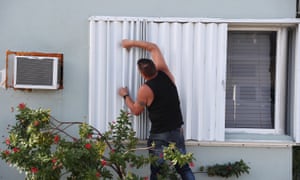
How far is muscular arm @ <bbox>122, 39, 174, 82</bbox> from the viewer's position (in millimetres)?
4543

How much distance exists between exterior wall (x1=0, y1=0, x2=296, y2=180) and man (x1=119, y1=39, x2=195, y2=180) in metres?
0.50

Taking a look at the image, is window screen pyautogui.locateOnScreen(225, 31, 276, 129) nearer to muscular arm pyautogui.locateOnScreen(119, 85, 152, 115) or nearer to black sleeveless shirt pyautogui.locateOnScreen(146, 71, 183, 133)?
black sleeveless shirt pyautogui.locateOnScreen(146, 71, 183, 133)

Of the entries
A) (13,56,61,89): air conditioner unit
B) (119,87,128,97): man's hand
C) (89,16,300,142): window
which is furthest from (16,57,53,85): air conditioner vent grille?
(119,87,128,97): man's hand

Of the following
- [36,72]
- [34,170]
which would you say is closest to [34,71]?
[36,72]

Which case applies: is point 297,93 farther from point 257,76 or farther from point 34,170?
point 34,170

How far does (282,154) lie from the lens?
4832 millimetres

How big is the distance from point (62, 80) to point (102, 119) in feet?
2.20

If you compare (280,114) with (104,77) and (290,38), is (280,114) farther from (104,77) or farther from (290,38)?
(104,77)

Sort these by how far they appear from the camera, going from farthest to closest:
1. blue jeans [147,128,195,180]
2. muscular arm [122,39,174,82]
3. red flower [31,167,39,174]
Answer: muscular arm [122,39,174,82], blue jeans [147,128,195,180], red flower [31,167,39,174]

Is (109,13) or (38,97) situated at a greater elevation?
(109,13)

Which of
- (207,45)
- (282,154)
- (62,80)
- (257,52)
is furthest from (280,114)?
(62,80)

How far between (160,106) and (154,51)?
65cm

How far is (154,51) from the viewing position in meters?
4.58

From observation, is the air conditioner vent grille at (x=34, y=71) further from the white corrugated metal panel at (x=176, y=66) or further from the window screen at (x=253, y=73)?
the window screen at (x=253, y=73)
